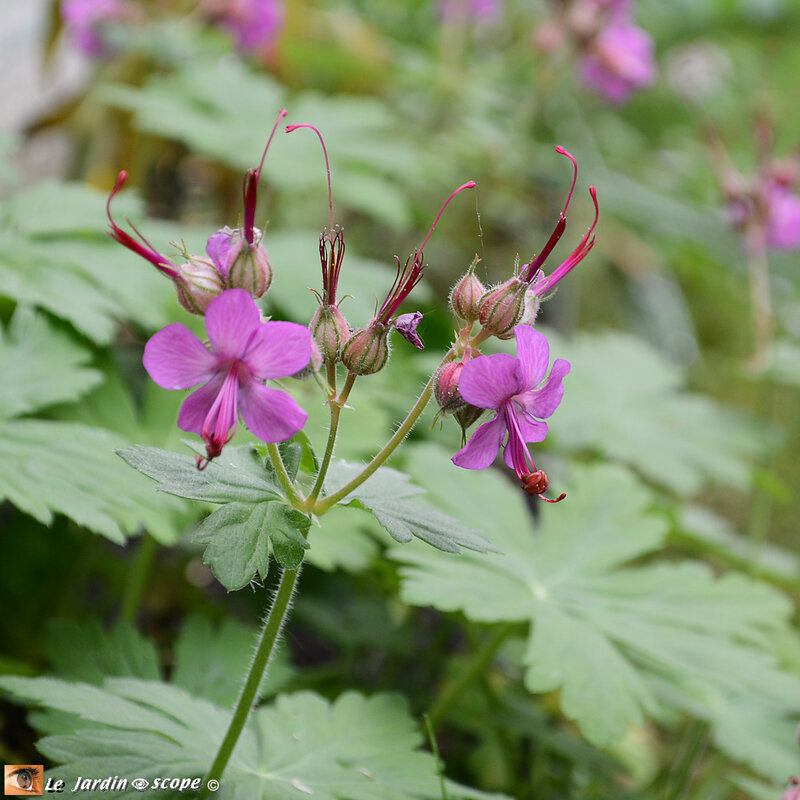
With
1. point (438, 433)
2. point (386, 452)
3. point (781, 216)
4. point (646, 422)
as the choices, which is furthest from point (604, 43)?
point (386, 452)

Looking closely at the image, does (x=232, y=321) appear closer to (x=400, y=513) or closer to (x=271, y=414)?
(x=271, y=414)

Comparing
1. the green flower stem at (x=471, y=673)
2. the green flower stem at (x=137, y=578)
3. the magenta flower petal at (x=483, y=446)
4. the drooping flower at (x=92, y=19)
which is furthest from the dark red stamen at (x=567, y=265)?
the drooping flower at (x=92, y=19)

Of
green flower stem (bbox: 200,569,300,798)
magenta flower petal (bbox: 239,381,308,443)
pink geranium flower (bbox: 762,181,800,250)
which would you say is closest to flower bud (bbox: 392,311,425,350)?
magenta flower petal (bbox: 239,381,308,443)

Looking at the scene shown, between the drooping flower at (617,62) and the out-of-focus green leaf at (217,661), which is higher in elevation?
the drooping flower at (617,62)

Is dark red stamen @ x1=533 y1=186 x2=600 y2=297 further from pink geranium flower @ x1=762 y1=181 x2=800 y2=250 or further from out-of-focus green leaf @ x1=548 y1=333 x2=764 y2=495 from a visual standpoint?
pink geranium flower @ x1=762 y1=181 x2=800 y2=250

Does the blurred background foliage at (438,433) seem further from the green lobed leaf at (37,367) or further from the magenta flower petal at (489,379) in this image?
the magenta flower petal at (489,379)

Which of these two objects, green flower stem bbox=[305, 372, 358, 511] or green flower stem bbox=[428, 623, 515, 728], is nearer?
green flower stem bbox=[305, 372, 358, 511]

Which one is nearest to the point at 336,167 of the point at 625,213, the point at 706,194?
the point at 625,213
